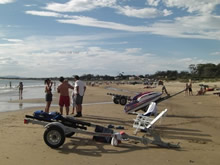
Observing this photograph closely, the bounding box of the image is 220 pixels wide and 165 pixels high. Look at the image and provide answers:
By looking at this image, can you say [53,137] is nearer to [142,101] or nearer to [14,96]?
[142,101]

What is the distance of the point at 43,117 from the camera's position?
6.94 meters

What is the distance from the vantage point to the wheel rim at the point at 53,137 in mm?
6191

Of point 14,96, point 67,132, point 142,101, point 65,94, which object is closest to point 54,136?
point 67,132

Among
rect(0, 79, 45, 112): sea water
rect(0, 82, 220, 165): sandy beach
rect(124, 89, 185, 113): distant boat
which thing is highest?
rect(124, 89, 185, 113): distant boat

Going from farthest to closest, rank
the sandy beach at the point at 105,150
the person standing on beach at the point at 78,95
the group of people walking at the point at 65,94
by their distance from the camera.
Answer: the person standing on beach at the point at 78,95 → the group of people walking at the point at 65,94 → the sandy beach at the point at 105,150

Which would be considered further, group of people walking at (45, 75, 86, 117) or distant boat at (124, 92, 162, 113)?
distant boat at (124, 92, 162, 113)

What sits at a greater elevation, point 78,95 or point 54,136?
point 78,95

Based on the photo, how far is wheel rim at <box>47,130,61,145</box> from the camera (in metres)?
6.19

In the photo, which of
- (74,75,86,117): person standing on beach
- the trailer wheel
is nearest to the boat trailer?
the trailer wheel

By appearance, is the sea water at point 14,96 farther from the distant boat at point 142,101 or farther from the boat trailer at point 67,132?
the boat trailer at point 67,132

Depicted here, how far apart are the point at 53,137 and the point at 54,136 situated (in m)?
0.04

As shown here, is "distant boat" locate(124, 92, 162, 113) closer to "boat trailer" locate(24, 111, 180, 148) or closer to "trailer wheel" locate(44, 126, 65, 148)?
"boat trailer" locate(24, 111, 180, 148)

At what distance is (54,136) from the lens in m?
6.27

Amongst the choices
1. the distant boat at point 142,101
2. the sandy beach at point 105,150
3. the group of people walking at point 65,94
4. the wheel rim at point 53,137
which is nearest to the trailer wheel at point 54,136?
the wheel rim at point 53,137
